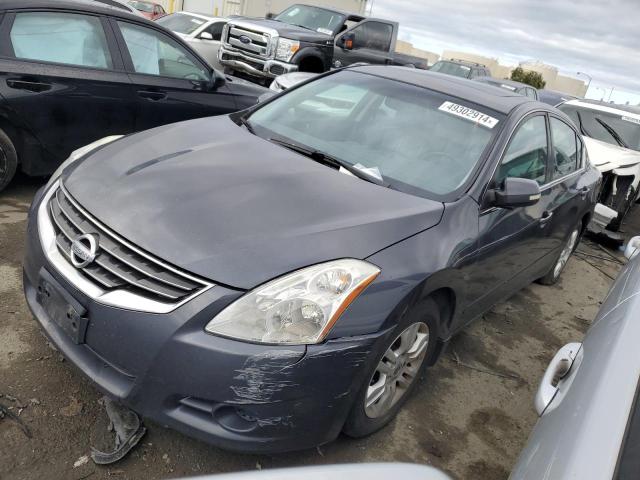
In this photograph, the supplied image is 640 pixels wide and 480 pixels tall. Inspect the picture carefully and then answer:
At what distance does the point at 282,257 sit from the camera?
2.08 metres

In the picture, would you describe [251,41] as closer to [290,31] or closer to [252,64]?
[252,64]

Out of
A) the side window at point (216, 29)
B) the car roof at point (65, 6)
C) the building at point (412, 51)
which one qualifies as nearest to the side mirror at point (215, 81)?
the car roof at point (65, 6)

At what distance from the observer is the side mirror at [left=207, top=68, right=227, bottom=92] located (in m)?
5.36

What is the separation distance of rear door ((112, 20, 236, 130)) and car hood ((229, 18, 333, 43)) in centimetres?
507

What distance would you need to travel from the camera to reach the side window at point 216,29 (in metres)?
10.9

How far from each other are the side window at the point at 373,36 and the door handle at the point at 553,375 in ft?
34.4

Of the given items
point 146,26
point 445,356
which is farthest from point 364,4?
point 445,356

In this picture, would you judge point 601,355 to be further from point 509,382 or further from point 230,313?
point 509,382

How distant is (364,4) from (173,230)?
3138 centimetres

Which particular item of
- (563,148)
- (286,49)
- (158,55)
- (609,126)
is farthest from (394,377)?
(286,49)

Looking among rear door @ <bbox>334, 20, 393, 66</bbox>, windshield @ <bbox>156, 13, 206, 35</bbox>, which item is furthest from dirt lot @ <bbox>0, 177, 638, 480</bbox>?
rear door @ <bbox>334, 20, 393, 66</bbox>

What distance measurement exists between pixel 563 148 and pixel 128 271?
137 inches

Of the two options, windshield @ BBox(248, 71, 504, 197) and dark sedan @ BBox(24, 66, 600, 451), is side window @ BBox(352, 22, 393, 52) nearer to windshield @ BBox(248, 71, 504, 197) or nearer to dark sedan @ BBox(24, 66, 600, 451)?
windshield @ BBox(248, 71, 504, 197)

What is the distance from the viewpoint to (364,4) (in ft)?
100.0
